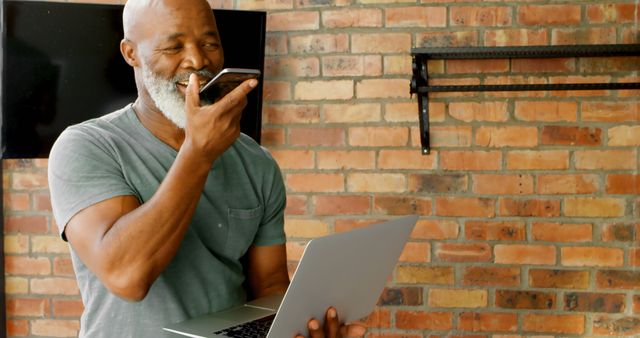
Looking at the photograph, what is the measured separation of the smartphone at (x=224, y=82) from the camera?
0.99 metres

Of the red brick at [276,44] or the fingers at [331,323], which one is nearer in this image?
the fingers at [331,323]

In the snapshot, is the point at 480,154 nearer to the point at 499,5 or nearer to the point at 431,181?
the point at 431,181

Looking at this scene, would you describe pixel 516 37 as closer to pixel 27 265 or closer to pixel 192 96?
pixel 192 96

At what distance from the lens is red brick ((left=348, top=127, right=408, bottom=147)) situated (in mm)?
2129

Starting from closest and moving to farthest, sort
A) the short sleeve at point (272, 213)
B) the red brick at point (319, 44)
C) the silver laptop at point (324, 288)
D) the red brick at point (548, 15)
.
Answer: the silver laptop at point (324, 288) < the short sleeve at point (272, 213) < the red brick at point (548, 15) < the red brick at point (319, 44)

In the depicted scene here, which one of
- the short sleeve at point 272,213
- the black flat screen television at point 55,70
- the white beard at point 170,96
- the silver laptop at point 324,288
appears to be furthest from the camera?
the black flat screen television at point 55,70

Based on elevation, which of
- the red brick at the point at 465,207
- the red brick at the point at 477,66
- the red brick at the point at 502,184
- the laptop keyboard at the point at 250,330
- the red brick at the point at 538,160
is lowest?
the laptop keyboard at the point at 250,330

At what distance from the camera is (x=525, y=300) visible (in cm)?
210

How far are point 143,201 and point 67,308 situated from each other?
50.9 inches

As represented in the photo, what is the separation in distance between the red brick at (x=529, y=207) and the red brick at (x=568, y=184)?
1.4 inches

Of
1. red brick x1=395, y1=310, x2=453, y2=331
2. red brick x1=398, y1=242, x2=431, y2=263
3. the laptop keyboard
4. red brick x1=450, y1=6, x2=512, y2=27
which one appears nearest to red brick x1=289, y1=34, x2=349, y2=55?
red brick x1=450, y1=6, x2=512, y2=27

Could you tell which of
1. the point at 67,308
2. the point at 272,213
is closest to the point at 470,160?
the point at 272,213

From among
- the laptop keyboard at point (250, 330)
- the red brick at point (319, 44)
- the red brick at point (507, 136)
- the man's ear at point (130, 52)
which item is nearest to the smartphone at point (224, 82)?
the man's ear at point (130, 52)

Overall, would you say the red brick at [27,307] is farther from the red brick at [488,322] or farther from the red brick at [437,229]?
the red brick at [488,322]
